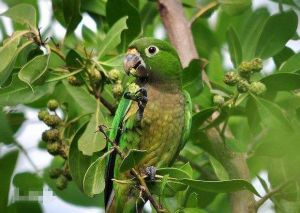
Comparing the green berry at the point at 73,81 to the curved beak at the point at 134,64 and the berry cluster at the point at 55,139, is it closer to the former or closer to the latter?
the berry cluster at the point at 55,139

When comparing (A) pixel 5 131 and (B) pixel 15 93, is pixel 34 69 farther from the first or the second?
(A) pixel 5 131

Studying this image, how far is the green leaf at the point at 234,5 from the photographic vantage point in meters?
4.48

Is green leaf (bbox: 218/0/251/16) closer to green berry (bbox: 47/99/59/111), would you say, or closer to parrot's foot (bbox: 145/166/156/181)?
green berry (bbox: 47/99/59/111)

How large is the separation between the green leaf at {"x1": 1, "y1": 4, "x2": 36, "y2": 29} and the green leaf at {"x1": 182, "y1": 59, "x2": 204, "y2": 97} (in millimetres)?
897

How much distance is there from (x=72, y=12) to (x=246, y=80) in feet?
3.65

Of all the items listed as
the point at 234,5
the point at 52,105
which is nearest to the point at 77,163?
the point at 52,105

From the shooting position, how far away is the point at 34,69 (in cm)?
339

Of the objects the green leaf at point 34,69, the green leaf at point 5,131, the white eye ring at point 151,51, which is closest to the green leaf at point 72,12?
the white eye ring at point 151,51

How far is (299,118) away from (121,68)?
1.03m

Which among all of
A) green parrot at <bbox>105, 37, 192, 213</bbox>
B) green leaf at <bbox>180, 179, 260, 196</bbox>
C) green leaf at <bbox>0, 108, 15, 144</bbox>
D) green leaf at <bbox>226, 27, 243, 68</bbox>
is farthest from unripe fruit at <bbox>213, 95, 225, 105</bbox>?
green leaf at <bbox>0, 108, 15, 144</bbox>

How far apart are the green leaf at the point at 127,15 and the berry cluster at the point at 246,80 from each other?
0.83 m

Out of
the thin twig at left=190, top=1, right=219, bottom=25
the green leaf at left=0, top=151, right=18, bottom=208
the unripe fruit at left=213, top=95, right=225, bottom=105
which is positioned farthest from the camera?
the thin twig at left=190, top=1, right=219, bottom=25

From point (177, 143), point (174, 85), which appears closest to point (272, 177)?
point (177, 143)

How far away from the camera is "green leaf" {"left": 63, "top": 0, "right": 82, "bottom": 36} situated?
3.88 meters
